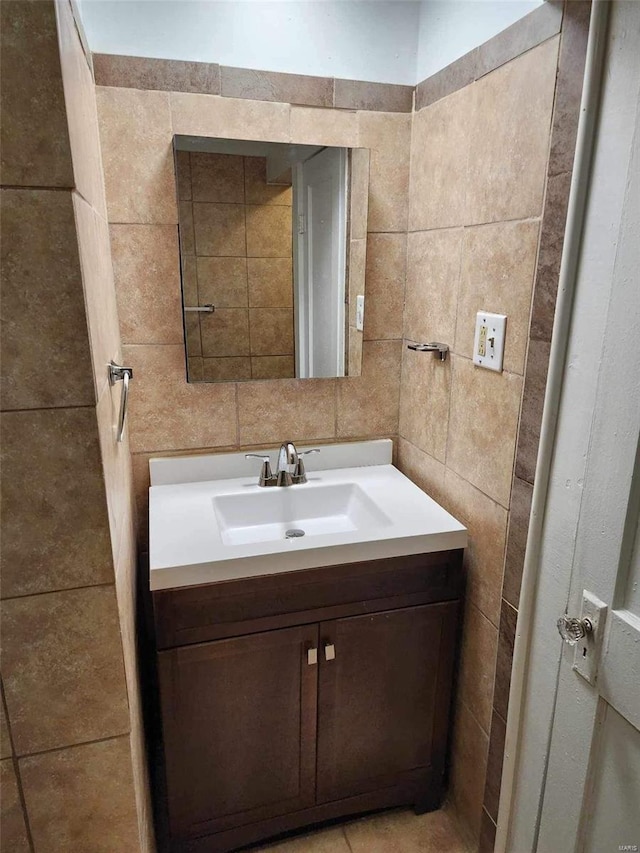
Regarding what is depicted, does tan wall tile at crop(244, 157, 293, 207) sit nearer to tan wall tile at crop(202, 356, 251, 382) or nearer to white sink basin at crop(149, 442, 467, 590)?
tan wall tile at crop(202, 356, 251, 382)

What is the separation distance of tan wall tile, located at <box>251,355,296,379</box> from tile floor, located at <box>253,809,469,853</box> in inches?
49.3

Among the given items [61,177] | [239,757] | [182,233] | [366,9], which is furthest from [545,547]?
[366,9]

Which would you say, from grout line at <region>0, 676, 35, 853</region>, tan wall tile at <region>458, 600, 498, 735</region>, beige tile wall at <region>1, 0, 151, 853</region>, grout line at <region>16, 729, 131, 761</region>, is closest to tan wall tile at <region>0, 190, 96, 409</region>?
beige tile wall at <region>1, 0, 151, 853</region>

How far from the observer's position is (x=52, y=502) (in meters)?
0.84

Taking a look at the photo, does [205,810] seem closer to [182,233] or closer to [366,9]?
[182,233]

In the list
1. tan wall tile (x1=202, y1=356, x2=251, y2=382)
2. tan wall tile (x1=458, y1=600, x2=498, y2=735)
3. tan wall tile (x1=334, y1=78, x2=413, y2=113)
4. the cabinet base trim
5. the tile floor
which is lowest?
the tile floor

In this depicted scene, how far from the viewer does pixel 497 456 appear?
1.26 m

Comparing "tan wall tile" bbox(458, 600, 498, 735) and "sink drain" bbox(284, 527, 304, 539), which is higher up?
"sink drain" bbox(284, 527, 304, 539)

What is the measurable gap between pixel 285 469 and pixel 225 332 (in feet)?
1.35

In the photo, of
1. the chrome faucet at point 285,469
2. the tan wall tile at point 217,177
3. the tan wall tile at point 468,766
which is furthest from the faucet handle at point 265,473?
the tan wall tile at point 468,766

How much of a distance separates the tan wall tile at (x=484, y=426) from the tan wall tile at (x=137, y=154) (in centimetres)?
86

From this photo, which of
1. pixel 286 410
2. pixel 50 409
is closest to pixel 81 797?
pixel 50 409

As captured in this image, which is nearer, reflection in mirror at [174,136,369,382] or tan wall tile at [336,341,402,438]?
reflection in mirror at [174,136,369,382]

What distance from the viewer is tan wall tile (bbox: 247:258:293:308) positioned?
1.50 meters
